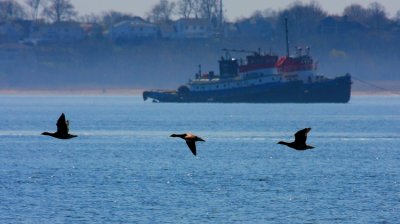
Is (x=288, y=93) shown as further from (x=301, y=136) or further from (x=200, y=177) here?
(x=301, y=136)

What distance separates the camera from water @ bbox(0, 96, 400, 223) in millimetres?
58031

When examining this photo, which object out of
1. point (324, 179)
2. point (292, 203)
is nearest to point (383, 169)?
point (324, 179)

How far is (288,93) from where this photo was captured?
195 m

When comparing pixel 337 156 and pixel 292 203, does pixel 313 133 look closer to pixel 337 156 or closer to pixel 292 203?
pixel 337 156

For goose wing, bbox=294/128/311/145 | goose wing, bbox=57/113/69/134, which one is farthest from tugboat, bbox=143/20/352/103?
goose wing, bbox=294/128/311/145

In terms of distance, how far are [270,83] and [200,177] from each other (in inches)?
4523

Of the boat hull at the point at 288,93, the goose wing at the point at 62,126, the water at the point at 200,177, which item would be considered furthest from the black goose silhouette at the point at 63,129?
the boat hull at the point at 288,93

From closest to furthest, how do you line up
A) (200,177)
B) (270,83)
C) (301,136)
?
1. (301,136)
2. (200,177)
3. (270,83)

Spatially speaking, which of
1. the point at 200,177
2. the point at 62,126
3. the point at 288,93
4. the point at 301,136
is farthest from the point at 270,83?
the point at 301,136

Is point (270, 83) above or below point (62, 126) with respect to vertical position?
below

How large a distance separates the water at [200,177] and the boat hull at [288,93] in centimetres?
5694

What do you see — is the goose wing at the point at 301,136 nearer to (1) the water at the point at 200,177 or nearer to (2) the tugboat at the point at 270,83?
(1) the water at the point at 200,177

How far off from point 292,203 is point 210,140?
49610 millimetres

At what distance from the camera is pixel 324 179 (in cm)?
7488
